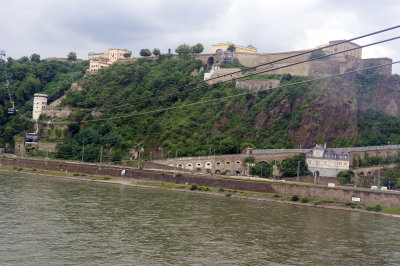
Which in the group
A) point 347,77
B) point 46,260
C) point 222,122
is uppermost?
point 347,77

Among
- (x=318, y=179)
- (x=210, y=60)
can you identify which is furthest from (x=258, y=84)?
(x=318, y=179)

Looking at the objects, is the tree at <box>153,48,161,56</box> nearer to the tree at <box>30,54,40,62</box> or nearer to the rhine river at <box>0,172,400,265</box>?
the tree at <box>30,54,40,62</box>

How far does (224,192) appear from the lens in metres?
35.0

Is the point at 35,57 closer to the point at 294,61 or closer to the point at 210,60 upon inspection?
the point at 210,60

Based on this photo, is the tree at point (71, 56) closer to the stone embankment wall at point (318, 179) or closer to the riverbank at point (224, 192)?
the riverbank at point (224, 192)

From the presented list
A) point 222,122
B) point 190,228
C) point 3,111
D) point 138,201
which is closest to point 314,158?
point 222,122

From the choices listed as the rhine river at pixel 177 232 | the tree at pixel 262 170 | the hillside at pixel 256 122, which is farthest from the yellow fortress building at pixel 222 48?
the rhine river at pixel 177 232

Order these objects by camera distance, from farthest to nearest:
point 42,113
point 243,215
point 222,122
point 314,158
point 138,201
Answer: point 42,113
point 222,122
point 314,158
point 138,201
point 243,215

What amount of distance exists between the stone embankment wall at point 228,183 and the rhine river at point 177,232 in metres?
2.82

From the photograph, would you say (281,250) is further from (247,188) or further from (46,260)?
(247,188)

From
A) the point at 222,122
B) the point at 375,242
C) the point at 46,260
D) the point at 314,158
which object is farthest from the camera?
the point at 222,122

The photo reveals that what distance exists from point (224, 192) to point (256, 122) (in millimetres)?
15758

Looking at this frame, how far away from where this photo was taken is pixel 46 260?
1388 cm

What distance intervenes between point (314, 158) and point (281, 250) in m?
24.1
